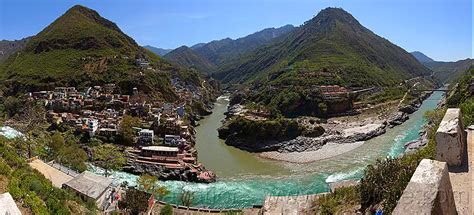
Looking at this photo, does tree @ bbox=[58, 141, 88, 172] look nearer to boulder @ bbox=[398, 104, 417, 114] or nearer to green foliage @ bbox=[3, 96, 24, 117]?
green foliage @ bbox=[3, 96, 24, 117]

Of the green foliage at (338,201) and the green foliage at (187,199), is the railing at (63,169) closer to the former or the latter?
the green foliage at (187,199)

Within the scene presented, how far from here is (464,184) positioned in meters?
5.02

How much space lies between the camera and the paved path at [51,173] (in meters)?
18.4

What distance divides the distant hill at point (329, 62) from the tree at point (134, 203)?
41.5 metres

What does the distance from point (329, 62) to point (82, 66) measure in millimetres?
41042

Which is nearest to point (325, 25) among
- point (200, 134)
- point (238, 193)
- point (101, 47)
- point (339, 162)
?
point (101, 47)

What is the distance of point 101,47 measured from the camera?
65.4 metres

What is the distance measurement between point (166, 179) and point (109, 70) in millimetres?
33077

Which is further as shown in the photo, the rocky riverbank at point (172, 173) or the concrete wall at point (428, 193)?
the rocky riverbank at point (172, 173)

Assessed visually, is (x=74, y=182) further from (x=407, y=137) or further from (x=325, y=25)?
(x=325, y=25)

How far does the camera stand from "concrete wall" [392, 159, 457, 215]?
311 centimetres

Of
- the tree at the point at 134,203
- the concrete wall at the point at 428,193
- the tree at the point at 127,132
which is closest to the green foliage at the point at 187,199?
the tree at the point at 134,203

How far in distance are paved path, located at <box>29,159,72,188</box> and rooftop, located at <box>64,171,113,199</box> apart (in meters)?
1.11

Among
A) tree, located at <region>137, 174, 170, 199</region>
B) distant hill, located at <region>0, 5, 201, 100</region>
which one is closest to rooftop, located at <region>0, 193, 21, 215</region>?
tree, located at <region>137, 174, 170, 199</region>
